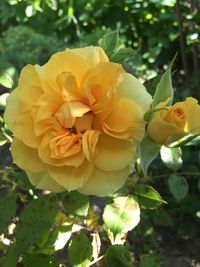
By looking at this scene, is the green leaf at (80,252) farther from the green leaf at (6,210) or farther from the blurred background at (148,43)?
the blurred background at (148,43)

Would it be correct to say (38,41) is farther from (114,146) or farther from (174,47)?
(114,146)

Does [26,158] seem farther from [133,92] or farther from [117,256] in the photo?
[117,256]

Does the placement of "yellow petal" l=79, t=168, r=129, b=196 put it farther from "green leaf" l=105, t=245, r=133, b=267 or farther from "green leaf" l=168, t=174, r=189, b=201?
"green leaf" l=168, t=174, r=189, b=201

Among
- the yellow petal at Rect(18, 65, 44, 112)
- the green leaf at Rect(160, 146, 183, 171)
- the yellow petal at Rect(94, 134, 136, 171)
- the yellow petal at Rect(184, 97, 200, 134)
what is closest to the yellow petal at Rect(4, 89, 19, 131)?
the yellow petal at Rect(18, 65, 44, 112)

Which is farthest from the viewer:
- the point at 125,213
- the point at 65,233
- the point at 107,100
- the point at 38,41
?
the point at 38,41

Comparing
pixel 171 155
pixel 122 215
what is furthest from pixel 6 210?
pixel 171 155

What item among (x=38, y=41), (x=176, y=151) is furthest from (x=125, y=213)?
(x=38, y=41)
